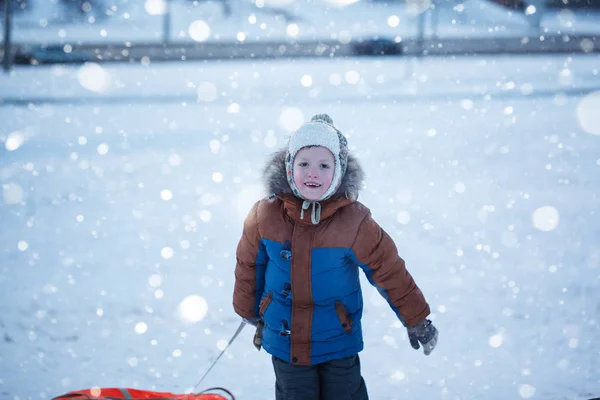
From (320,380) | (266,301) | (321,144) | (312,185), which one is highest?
(321,144)

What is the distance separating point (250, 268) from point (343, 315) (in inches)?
14.6

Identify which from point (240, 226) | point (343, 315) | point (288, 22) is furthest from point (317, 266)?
point (288, 22)

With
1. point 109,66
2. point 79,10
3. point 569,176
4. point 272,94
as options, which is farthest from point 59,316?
point 79,10

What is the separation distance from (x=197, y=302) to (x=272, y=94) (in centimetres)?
657

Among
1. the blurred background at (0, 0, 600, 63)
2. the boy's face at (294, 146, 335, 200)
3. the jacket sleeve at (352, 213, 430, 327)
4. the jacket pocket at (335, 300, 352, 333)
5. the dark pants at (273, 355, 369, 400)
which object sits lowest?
the dark pants at (273, 355, 369, 400)

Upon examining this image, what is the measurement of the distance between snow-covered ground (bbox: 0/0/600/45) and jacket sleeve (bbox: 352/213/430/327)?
11.7 meters

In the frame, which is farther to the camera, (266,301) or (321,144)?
(266,301)

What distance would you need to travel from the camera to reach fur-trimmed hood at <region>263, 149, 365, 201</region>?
210cm

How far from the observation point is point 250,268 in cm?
221

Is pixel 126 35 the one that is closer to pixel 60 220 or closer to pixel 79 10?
pixel 79 10

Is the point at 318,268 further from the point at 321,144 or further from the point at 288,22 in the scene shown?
the point at 288,22

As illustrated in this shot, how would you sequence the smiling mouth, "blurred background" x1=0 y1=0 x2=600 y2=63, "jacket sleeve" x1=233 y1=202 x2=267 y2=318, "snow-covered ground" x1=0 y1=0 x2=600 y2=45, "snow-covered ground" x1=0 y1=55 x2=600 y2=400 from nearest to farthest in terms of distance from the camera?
the smiling mouth → "jacket sleeve" x1=233 y1=202 x2=267 y2=318 → "snow-covered ground" x1=0 y1=55 x2=600 y2=400 → "blurred background" x1=0 y1=0 x2=600 y2=63 → "snow-covered ground" x1=0 y1=0 x2=600 y2=45

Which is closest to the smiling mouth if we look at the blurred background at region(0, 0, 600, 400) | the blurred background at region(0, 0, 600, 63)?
the blurred background at region(0, 0, 600, 400)

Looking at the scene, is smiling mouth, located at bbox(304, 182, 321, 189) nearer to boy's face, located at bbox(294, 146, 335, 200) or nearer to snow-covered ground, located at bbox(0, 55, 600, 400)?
boy's face, located at bbox(294, 146, 335, 200)
